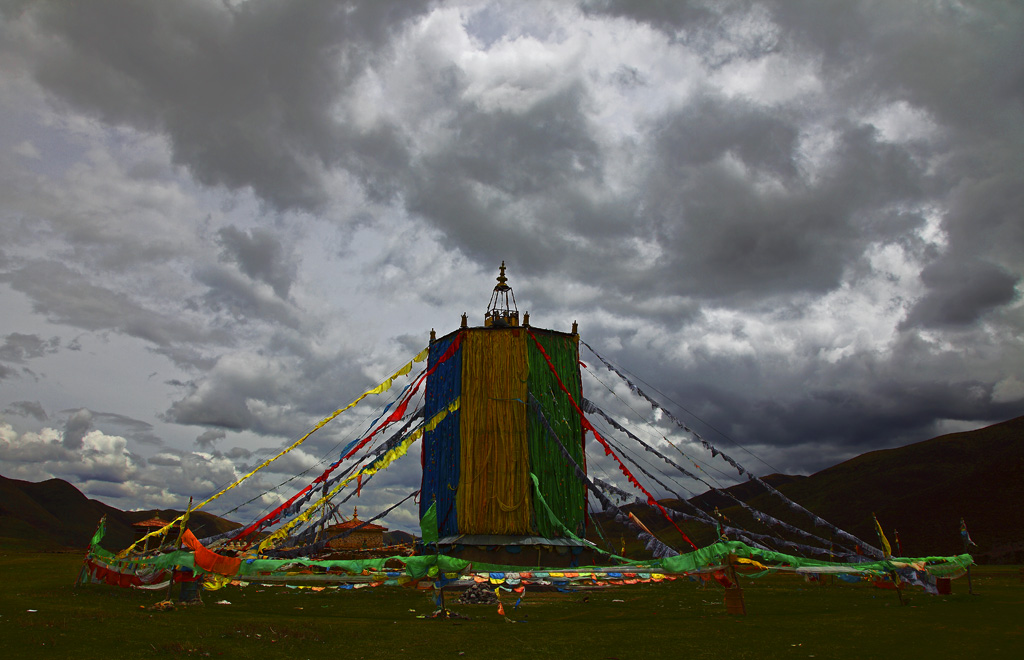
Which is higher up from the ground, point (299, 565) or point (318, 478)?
point (318, 478)

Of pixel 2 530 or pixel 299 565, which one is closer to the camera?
pixel 299 565

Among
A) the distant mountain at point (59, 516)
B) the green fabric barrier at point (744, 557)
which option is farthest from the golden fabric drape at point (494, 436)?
the distant mountain at point (59, 516)

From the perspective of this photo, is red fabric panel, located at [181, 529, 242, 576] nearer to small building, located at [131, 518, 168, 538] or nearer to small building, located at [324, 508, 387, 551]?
small building, located at [131, 518, 168, 538]

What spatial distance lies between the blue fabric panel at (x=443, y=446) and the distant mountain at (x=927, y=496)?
25.8 meters

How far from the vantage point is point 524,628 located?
34.7 ft

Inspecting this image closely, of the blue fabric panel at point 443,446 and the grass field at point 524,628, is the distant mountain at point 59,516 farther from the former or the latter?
the grass field at point 524,628

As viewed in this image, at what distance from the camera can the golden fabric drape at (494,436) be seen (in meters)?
19.5

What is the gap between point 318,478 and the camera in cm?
1814

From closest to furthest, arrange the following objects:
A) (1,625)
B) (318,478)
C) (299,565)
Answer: (1,625), (299,565), (318,478)

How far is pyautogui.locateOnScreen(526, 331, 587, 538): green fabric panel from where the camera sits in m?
20.3

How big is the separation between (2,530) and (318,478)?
131181mm

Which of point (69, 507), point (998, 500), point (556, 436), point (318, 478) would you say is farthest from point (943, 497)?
point (69, 507)

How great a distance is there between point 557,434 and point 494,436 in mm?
2286

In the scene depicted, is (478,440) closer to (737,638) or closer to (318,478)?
(318,478)
